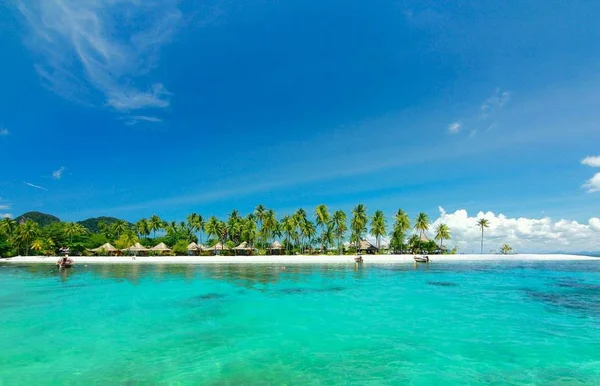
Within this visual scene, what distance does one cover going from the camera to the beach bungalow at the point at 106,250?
3098 inches

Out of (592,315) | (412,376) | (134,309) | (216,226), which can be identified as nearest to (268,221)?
(216,226)

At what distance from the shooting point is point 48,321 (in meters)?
16.3

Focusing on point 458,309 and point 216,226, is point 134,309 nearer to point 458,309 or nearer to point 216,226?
point 458,309

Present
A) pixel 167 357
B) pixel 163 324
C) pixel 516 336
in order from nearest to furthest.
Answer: pixel 167 357 → pixel 516 336 → pixel 163 324

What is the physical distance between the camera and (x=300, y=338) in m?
13.3

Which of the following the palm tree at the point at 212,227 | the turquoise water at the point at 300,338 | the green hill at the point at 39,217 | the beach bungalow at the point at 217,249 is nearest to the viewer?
the turquoise water at the point at 300,338

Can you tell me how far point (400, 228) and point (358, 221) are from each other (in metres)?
10.4

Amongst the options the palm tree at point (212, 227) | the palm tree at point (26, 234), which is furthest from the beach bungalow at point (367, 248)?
the palm tree at point (26, 234)

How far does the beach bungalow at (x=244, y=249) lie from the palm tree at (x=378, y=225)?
94.8 ft

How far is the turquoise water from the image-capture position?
31.5ft

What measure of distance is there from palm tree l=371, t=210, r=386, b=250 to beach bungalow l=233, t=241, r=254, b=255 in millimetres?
28901

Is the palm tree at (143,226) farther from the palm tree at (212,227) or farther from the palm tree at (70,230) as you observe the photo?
the palm tree at (212,227)

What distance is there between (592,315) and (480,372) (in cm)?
1276

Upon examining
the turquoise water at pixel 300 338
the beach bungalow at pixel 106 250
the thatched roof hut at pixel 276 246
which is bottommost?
the turquoise water at pixel 300 338
